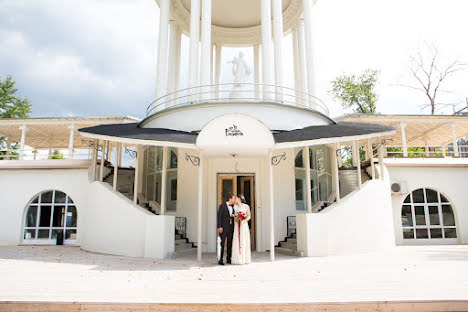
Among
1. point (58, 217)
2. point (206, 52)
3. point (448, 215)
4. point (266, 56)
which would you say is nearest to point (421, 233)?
point (448, 215)

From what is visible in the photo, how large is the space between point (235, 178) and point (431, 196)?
932 centimetres

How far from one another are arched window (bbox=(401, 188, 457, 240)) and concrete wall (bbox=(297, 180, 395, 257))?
3.41 m

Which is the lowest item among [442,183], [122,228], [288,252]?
[288,252]

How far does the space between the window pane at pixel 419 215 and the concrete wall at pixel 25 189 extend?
1458 centimetres

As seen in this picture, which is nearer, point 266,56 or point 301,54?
point 266,56

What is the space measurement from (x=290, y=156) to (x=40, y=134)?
20.4m

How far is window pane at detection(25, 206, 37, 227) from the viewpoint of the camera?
14102 mm

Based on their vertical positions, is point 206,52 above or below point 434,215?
above

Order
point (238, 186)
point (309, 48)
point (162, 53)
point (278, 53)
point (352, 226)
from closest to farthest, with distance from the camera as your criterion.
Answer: point (352, 226) → point (238, 186) → point (278, 53) → point (162, 53) → point (309, 48)

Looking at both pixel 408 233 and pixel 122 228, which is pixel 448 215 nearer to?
pixel 408 233

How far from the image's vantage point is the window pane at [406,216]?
14220 mm

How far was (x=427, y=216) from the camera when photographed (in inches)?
565

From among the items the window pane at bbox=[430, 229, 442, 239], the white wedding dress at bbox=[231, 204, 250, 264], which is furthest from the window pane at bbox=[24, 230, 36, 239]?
the window pane at bbox=[430, 229, 442, 239]

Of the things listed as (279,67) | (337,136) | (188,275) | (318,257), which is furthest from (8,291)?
(279,67)
